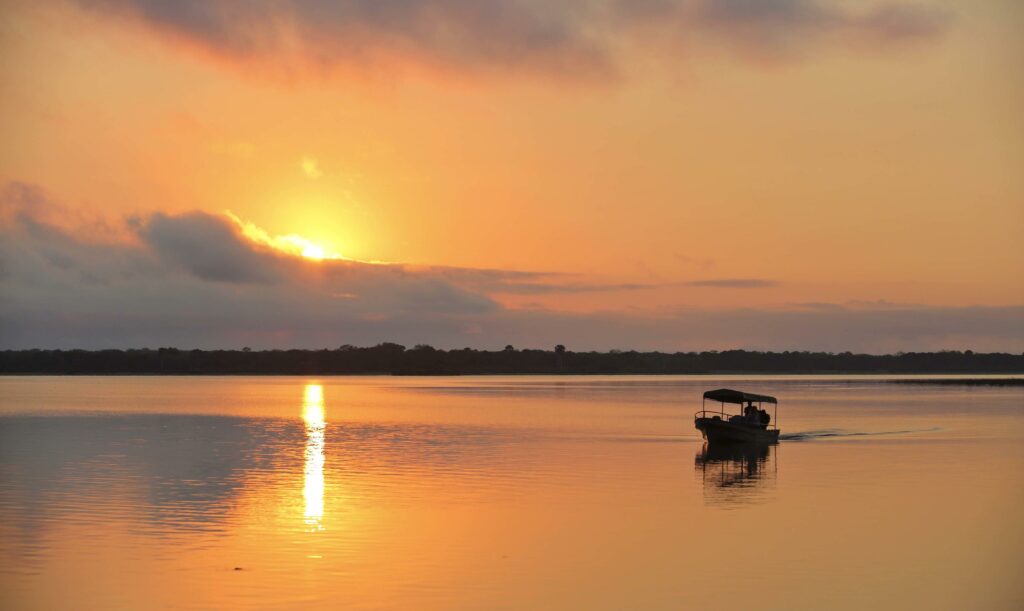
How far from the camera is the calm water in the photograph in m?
27.3

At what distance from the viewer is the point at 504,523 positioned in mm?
37281

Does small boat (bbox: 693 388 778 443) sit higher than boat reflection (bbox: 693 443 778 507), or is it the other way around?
small boat (bbox: 693 388 778 443)

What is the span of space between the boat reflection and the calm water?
13.0 inches

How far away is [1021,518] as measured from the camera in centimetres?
4134

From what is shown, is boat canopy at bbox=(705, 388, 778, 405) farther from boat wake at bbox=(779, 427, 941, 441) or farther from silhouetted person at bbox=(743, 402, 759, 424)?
boat wake at bbox=(779, 427, 941, 441)

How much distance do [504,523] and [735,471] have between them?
78.2ft

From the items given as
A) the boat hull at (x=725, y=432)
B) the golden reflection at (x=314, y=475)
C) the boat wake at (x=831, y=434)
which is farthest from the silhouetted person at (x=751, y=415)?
the golden reflection at (x=314, y=475)

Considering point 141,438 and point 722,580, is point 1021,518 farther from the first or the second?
point 141,438

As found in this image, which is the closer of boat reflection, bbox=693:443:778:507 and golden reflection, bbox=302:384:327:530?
golden reflection, bbox=302:384:327:530

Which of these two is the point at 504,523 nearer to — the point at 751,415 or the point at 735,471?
the point at 735,471

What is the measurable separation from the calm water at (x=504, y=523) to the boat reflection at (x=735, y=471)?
329 mm

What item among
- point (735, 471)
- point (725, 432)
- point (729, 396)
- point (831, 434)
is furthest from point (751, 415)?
point (735, 471)

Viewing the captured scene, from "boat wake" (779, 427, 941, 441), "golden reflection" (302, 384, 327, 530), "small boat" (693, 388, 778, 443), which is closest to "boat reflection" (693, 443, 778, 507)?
"small boat" (693, 388, 778, 443)

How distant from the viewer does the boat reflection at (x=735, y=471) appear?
152 ft
